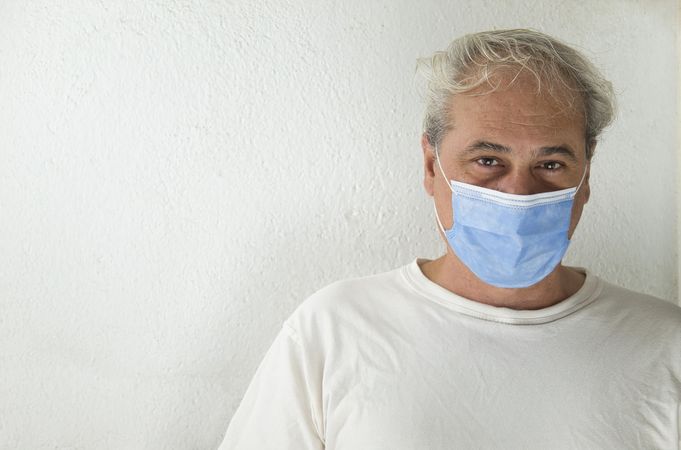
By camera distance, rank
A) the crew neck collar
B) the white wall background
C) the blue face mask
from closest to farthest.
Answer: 1. the blue face mask
2. the crew neck collar
3. the white wall background

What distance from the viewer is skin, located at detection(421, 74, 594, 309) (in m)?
1.24

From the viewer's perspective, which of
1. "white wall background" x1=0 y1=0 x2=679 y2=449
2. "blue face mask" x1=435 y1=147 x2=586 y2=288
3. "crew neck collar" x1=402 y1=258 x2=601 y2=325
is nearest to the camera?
"blue face mask" x1=435 y1=147 x2=586 y2=288

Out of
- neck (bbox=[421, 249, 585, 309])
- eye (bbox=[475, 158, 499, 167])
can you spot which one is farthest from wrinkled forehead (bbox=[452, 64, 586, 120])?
neck (bbox=[421, 249, 585, 309])

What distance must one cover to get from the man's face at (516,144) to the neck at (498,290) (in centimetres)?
13

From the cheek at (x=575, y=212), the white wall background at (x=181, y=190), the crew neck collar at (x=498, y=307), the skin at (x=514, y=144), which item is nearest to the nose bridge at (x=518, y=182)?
the skin at (x=514, y=144)

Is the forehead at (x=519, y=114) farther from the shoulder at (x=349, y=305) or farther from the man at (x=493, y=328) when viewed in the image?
the shoulder at (x=349, y=305)

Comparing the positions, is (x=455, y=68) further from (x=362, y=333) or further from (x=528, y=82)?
(x=362, y=333)

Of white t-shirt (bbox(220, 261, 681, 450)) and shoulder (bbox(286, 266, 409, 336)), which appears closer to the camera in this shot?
white t-shirt (bbox(220, 261, 681, 450))

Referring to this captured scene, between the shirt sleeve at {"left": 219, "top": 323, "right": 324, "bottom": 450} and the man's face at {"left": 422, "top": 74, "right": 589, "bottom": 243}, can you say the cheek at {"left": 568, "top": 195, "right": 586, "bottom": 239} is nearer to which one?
the man's face at {"left": 422, "top": 74, "right": 589, "bottom": 243}

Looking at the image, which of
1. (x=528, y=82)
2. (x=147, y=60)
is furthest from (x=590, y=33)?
(x=147, y=60)

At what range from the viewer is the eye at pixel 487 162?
127cm

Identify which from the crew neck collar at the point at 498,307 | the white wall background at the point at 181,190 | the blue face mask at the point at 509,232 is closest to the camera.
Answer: the blue face mask at the point at 509,232

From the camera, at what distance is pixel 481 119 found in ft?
4.14

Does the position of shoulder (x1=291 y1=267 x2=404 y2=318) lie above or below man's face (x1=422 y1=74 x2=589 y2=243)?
below
